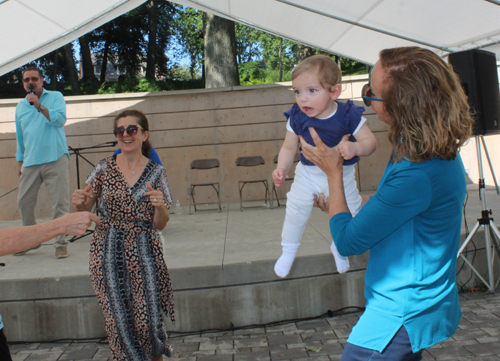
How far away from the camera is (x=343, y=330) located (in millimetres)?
3863

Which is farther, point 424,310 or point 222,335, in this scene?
point 222,335

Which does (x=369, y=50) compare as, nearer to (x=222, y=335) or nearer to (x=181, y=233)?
(x=181, y=233)

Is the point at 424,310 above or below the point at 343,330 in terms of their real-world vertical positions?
above

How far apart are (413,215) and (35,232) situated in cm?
153

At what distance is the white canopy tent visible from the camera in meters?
5.47

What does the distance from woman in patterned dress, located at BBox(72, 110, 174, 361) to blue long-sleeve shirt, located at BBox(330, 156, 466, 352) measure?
5.32 feet

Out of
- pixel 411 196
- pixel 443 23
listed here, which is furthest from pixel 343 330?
pixel 443 23

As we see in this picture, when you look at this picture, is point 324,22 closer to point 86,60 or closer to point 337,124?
point 337,124

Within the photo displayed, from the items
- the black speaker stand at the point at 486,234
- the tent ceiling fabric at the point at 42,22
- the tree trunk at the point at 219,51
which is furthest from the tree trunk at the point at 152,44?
the black speaker stand at the point at 486,234

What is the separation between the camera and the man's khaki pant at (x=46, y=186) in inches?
204

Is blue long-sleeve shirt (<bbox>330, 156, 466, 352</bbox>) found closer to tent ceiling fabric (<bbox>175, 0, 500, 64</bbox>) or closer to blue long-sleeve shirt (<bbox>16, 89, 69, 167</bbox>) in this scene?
tent ceiling fabric (<bbox>175, 0, 500, 64</bbox>)

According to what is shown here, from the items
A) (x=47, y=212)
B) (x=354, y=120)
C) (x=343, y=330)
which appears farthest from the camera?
(x=47, y=212)

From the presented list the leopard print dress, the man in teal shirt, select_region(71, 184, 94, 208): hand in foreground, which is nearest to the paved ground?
the leopard print dress

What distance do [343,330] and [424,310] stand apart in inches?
103
